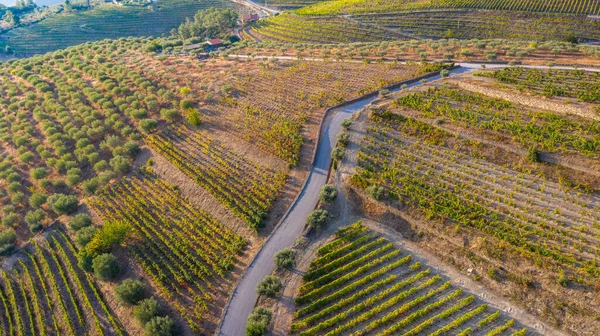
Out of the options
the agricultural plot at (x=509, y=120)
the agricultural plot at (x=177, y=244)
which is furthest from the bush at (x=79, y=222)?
the agricultural plot at (x=509, y=120)

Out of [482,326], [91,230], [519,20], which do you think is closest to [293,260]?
[482,326]

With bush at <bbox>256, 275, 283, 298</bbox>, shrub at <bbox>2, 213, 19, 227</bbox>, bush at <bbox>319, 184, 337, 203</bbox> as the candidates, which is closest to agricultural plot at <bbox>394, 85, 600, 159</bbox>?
bush at <bbox>319, 184, 337, 203</bbox>

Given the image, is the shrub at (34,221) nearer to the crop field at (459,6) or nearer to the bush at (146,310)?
the bush at (146,310)

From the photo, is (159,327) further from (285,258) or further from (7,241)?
(7,241)

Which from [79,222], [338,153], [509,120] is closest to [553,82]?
[509,120]

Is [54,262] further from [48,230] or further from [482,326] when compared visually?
[482,326]

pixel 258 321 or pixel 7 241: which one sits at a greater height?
pixel 258 321

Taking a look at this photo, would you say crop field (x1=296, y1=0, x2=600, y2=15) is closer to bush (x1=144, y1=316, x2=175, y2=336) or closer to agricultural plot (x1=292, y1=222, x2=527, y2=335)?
agricultural plot (x1=292, y1=222, x2=527, y2=335)
